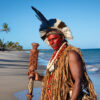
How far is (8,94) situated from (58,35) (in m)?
5.20

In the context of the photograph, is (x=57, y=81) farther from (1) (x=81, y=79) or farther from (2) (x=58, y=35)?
(2) (x=58, y=35)

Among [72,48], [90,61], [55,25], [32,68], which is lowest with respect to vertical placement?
[90,61]

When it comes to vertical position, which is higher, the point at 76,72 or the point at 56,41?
the point at 56,41

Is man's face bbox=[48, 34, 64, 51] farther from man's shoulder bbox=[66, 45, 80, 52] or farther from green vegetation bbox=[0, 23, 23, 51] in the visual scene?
green vegetation bbox=[0, 23, 23, 51]

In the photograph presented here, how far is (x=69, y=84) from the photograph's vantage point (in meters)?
2.24

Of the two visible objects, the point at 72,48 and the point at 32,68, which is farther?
the point at 32,68

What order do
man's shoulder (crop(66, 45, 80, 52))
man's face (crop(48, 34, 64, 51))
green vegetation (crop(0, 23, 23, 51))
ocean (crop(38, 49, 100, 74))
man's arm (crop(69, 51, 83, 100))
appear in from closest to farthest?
man's arm (crop(69, 51, 83, 100)) < man's shoulder (crop(66, 45, 80, 52)) < man's face (crop(48, 34, 64, 51)) < ocean (crop(38, 49, 100, 74)) < green vegetation (crop(0, 23, 23, 51))

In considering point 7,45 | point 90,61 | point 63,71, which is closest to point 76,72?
point 63,71

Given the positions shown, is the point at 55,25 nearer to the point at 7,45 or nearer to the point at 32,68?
the point at 32,68

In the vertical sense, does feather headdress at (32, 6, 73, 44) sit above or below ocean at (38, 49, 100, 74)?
above

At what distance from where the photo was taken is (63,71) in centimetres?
222

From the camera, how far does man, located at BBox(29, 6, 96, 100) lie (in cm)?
216

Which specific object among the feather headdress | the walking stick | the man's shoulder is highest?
the feather headdress

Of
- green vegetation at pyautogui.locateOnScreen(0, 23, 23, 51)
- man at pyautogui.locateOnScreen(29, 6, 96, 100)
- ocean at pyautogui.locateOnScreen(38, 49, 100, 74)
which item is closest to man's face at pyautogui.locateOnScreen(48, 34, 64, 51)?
man at pyautogui.locateOnScreen(29, 6, 96, 100)
